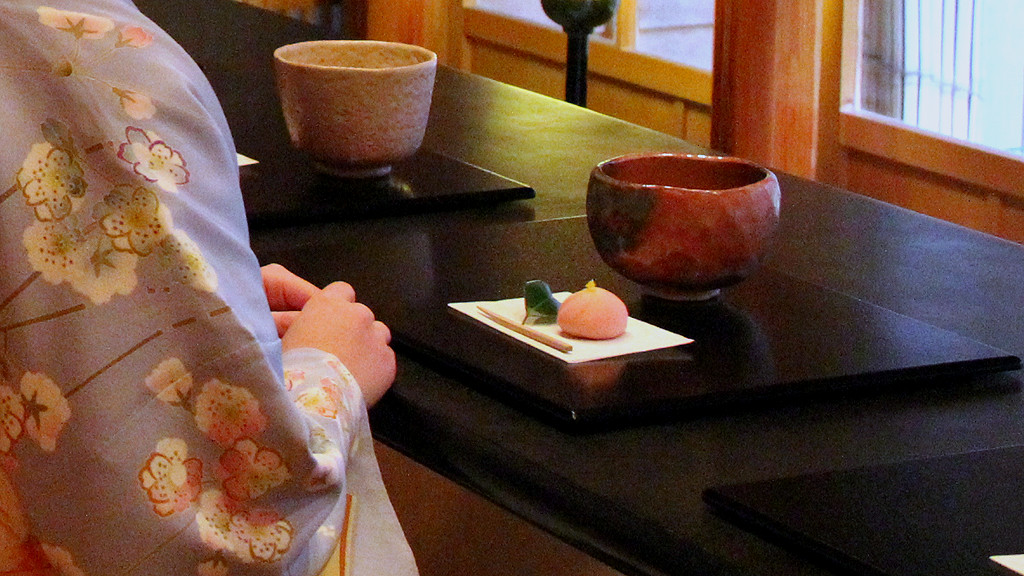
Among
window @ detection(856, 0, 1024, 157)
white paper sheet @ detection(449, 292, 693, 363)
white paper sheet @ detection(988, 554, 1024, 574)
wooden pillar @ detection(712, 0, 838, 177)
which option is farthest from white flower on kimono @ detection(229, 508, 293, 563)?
window @ detection(856, 0, 1024, 157)

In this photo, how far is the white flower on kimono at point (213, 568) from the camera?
2.14ft

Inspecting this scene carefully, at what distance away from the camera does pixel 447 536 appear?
110 centimetres

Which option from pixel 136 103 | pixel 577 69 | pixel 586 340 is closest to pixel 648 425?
pixel 586 340

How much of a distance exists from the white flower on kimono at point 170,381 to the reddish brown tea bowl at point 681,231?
38cm

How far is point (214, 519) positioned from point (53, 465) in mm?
79

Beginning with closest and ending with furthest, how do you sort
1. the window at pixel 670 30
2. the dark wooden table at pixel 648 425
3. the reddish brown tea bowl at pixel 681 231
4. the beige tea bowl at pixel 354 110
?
the dark wooden table at pixel 648 425
the reddish brown tea bowl at pixel 681 231
the beige tea bowl at pixel 354 110
the window at pixel 670 30

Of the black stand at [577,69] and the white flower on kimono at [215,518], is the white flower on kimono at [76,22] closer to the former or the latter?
the white flower on kimono at [215,518]

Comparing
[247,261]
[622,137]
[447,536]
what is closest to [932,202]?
[622,137]

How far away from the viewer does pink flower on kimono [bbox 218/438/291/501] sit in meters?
0.66

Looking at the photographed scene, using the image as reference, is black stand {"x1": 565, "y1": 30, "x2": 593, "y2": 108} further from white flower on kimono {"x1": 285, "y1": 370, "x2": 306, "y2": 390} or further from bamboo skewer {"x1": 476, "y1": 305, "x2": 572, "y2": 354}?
white flower on kimono {"x1": 285, "y1": 370, "x2": 306, "y2": 390}

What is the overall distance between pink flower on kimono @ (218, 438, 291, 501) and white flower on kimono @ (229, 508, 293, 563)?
0.04 feet

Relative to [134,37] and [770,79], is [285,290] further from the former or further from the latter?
[770,79]

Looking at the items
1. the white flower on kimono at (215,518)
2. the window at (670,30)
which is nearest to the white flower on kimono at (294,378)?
the white flower on kimono at (215,518)

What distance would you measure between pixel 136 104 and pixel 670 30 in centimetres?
283
